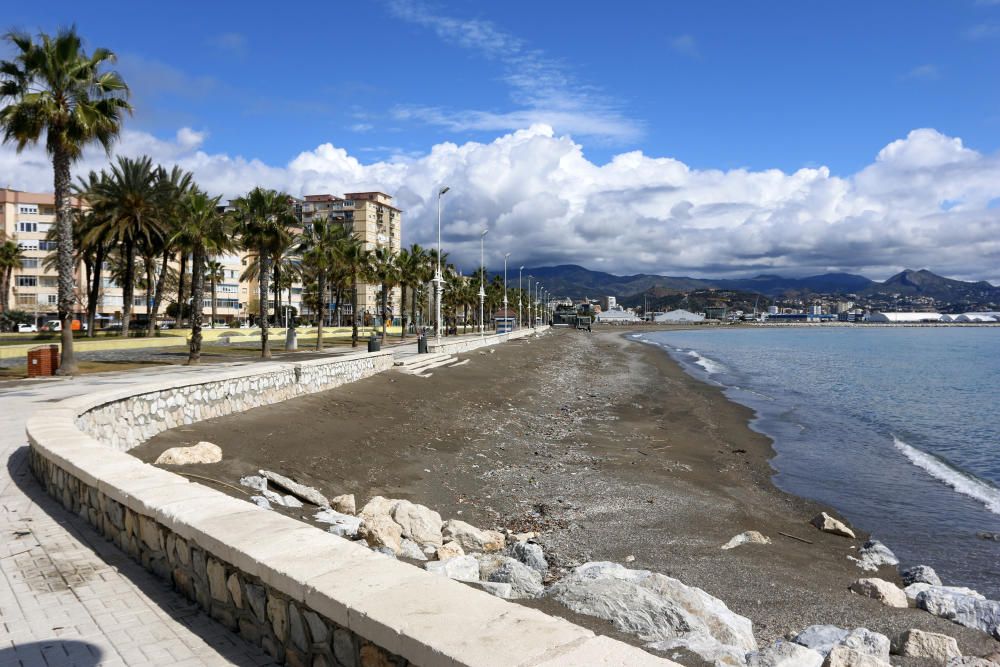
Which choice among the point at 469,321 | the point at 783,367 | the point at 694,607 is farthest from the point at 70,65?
the point at 469,321

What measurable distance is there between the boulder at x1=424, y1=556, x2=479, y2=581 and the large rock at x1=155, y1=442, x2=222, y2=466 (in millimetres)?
4965

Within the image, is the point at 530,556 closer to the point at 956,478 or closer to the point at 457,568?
the point at 457,568

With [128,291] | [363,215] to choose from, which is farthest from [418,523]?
[363,215]

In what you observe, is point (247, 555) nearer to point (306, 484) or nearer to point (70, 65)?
point (306, 484)

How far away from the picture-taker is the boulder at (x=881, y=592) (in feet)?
26.8

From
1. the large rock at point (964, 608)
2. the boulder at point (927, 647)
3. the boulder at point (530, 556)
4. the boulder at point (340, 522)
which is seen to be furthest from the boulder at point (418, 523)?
the large rock at point (964, 608)

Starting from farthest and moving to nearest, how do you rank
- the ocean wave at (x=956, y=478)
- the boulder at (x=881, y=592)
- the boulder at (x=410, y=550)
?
1. the ocean wave at (x=956, y=478)
2. the boulder at (x=881, y=592)
3. the boulder at (x=410, y=550)

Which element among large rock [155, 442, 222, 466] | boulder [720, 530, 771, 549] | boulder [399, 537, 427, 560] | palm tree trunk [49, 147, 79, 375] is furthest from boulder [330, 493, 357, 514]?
palm tree trunk [49, 147, 79, 375]

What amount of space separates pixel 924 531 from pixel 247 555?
41.4ft

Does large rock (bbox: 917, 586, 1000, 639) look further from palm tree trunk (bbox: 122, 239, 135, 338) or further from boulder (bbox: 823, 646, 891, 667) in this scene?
palm tree trunk (bbox: 122, 239, 135, 338)

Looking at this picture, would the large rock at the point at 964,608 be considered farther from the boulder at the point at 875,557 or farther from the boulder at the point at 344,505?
the boulder at the point at 344,505

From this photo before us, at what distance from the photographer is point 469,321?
157500 millimetres

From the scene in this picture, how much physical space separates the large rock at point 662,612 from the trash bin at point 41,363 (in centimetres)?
2397

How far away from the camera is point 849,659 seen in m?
5.03
